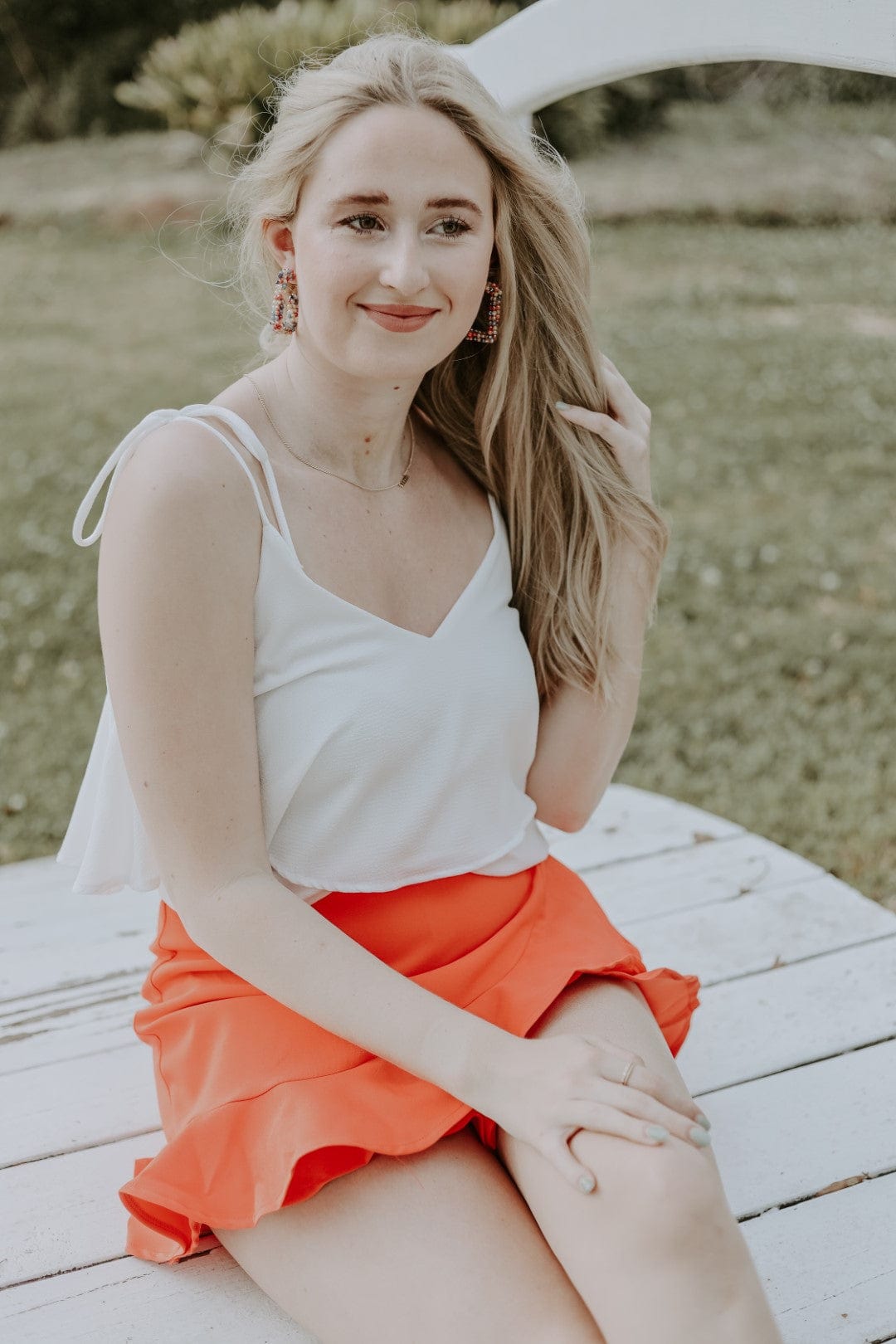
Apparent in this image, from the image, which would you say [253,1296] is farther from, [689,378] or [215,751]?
[689,378]

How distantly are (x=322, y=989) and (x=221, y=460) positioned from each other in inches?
24.3

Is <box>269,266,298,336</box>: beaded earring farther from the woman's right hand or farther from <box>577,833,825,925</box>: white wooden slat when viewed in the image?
<box>577,833,825,925</box>: white wooden slat

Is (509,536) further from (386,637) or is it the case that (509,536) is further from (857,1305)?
(857,1305)

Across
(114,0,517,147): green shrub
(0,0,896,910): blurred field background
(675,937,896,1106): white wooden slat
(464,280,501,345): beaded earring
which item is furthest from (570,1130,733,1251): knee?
(114,0,517,147): green shrub

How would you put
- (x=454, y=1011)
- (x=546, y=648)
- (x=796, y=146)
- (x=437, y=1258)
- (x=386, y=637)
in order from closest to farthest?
(x=437, y=1258)
(x=454, y=1011)
(x=386, y=637)
(x=546, y=648)
(x=796, y=146)

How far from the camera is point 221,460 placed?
5.27 feet

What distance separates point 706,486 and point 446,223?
4.33m

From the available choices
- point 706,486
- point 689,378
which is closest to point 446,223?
point 706,486

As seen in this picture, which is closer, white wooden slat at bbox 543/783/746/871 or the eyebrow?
the eyebrow

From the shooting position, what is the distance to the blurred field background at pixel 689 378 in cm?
402

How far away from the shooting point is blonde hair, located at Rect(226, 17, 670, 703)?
1832mm

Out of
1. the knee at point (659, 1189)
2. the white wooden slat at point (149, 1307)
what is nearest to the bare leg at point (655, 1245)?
→ the knee at point (659, 1189)

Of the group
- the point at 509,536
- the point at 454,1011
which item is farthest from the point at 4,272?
the point at 454,1011

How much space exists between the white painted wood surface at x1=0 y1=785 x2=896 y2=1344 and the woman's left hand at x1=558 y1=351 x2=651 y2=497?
2.65 ft
